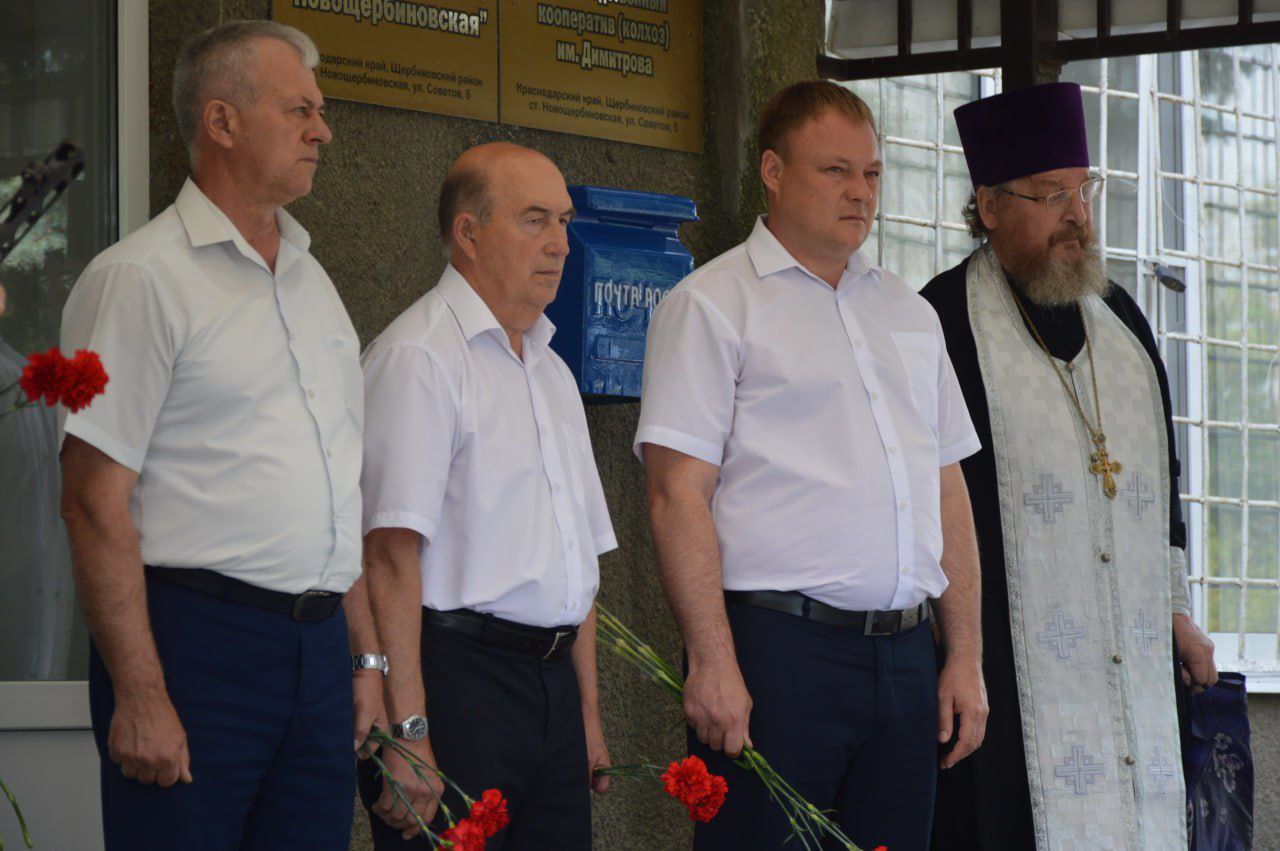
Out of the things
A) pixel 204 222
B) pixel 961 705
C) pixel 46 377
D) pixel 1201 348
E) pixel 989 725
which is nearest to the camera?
pixel 46 377

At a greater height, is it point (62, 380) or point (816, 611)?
point (62, 380)

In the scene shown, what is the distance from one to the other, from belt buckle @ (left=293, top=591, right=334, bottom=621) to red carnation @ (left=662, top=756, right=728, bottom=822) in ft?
1.99

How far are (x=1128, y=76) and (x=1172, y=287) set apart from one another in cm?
95

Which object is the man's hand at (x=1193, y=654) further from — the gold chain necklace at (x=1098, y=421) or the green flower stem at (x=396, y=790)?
the green flower stem at (x=396, y=790)

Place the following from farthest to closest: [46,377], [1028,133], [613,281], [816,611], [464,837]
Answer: [1028,133] → [613,281] → [816,611] → [464,837] → [46,377]

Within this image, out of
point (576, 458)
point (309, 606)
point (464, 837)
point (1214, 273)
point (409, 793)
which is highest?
point (1214, 273)

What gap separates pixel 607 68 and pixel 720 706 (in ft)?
6.38

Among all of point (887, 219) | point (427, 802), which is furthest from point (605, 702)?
point (887, 219)

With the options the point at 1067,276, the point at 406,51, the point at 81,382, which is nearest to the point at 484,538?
the point at 81,382

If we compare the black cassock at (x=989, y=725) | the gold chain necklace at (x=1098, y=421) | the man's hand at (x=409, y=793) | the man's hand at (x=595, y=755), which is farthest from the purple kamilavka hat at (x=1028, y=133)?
the man's hand at (x=409, y=793)

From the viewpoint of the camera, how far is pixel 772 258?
3404 millimetres

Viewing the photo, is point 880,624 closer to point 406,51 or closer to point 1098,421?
point 1098,421

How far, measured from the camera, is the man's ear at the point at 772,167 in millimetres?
3454

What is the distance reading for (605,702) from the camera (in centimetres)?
428
